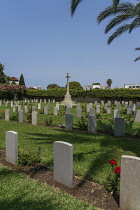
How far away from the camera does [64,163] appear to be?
11.3 feet

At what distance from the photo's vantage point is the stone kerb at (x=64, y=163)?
10.9 feet

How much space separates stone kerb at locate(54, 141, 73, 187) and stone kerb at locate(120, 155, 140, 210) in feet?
3.26

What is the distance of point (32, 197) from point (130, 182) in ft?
5.27

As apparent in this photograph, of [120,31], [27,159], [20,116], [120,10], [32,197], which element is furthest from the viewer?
[120,31]

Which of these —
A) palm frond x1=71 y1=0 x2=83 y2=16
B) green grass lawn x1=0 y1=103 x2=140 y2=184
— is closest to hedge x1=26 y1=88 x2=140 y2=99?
green grass lawn x1=0 y1=103 x2=140 y2=184

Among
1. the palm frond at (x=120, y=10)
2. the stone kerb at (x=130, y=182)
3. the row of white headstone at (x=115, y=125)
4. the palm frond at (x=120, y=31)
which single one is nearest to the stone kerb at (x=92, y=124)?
the row of white headstone at (x=115, y=125)

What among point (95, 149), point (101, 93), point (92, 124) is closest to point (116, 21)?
point (92, 124)

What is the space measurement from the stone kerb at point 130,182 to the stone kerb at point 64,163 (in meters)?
0.99

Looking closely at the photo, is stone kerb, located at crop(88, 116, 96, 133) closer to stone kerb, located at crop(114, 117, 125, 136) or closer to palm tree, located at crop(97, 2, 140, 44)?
stone kerb, located at crop(114, 117, 125, 136)

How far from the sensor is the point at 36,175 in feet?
12.7

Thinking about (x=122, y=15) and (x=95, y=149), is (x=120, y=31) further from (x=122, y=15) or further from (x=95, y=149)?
(x=95, y=149)

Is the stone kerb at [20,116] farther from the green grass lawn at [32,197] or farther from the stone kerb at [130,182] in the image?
the stone kerb at [130,182]

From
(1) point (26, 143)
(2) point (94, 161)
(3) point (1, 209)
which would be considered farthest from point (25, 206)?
(1) point (26, 143)

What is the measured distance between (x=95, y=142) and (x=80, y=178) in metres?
2.66
